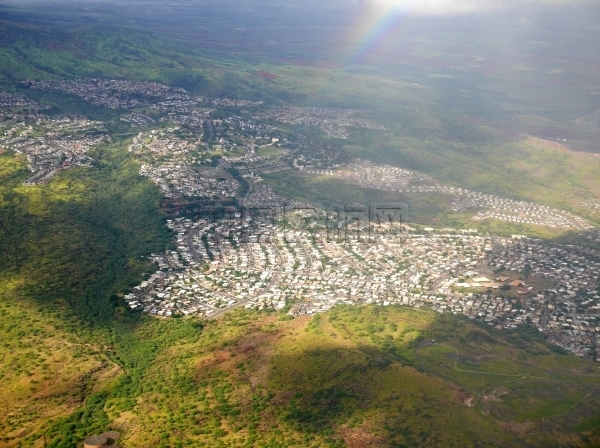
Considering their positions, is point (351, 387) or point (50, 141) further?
point (50, 141)

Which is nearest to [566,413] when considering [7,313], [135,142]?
[7,313]

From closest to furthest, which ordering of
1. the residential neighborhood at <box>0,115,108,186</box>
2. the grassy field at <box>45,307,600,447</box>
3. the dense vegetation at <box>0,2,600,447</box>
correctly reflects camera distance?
the grassy field at <box>45,307,600,447</box> → the dense vegetation at <box>0,2,600,447</box> → the residential neighborhood at <box>0,115,108,186</box>

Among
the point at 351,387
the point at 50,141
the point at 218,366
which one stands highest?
the point at 351,387

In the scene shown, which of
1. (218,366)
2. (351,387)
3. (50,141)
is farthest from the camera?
(50,141)

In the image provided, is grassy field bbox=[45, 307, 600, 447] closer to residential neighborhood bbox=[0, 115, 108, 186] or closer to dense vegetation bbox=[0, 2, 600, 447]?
dense vegetation bbox=[0, 2, 600, 447]

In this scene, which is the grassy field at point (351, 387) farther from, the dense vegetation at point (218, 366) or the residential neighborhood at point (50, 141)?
the residential neighborhood at point (50, 141)

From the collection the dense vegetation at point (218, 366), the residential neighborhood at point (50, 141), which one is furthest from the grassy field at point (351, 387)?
the residential neighborhood at point (50, 141)

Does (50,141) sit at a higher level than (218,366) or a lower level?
higher

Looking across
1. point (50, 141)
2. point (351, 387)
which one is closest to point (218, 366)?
point (351, 387)

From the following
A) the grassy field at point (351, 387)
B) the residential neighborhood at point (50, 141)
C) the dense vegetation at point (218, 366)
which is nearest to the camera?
the grassy field at point (351, 387)

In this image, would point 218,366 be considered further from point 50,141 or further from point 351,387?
point 50,141

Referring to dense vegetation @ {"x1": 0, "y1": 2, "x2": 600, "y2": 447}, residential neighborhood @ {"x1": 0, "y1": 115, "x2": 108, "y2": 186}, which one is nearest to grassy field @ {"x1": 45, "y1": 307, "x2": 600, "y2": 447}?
dense vegetation @ {"x1": 0, "y1": 2, "x2": 600, "y2": 447}
